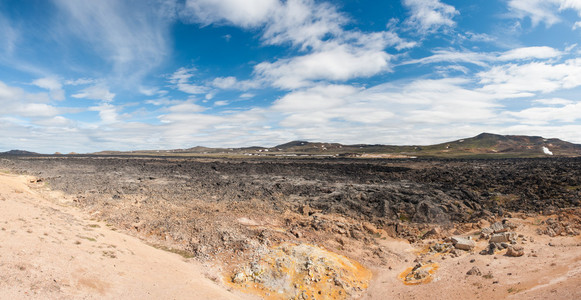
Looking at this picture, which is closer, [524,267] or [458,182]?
[524,267]

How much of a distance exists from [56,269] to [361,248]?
43.6ft

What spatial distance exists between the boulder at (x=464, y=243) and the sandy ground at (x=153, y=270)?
1.13 ft

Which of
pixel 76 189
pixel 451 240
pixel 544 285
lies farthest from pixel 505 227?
pixel 76 189

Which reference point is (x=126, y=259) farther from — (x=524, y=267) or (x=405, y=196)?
(x=405, y=196)

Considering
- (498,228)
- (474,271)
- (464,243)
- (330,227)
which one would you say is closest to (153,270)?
(330,227)

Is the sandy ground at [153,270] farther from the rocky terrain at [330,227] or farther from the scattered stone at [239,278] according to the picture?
the scattered stone at [239,278]

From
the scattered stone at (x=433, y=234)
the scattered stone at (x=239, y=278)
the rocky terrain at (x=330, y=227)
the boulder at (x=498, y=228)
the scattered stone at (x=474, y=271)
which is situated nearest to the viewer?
the scattered stone at (x=474, y=271)

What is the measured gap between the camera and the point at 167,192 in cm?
2788

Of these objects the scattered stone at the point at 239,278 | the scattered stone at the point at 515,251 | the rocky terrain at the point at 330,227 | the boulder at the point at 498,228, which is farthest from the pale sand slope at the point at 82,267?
the boulder at the point at 498,228

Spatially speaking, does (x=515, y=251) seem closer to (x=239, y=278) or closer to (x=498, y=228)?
(x=498, y=228)

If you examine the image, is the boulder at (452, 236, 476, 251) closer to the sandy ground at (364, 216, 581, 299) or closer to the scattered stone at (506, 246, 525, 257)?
the sandy ground at (364, 216, 581, 299)

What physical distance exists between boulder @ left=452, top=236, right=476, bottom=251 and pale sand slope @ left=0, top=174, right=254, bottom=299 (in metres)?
11.2

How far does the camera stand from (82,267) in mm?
9234

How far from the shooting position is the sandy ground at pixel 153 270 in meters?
8.18
